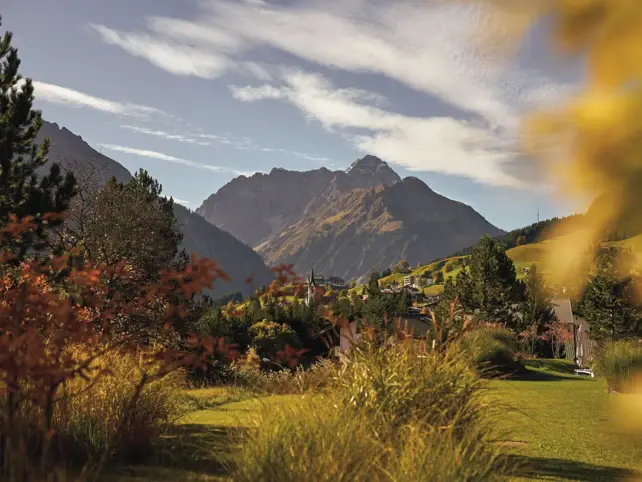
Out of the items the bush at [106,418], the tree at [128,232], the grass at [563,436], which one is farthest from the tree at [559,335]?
the bush at [106,418]

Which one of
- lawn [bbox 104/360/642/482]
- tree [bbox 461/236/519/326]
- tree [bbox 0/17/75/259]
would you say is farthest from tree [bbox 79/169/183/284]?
tree [bbox 461/236/519/326]

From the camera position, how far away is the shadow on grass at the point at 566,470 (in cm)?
716

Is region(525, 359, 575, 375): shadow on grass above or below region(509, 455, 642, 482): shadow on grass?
below

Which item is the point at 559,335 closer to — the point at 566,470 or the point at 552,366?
the point at 552,366

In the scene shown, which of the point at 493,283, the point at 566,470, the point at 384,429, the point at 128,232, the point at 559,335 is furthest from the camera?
Result: the point at 493,283

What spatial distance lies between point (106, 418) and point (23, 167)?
15.4 m

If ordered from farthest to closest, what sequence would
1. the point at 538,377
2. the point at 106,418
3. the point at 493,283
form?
the point at 493,283 < the point at 538,377 < the point at 106,418

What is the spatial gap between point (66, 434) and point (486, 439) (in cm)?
490

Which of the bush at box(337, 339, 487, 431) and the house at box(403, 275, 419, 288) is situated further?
the house at box(403, 275, 419, 288)

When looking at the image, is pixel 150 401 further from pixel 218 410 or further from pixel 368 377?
pixel 218 410

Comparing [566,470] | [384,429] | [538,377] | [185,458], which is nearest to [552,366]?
[538,377]

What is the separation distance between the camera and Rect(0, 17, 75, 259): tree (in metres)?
17.8

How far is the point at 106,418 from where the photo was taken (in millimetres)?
7164

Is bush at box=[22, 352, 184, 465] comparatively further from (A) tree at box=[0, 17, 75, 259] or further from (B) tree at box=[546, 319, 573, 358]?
(B) tree at box=[546, 319, 573, 358]
